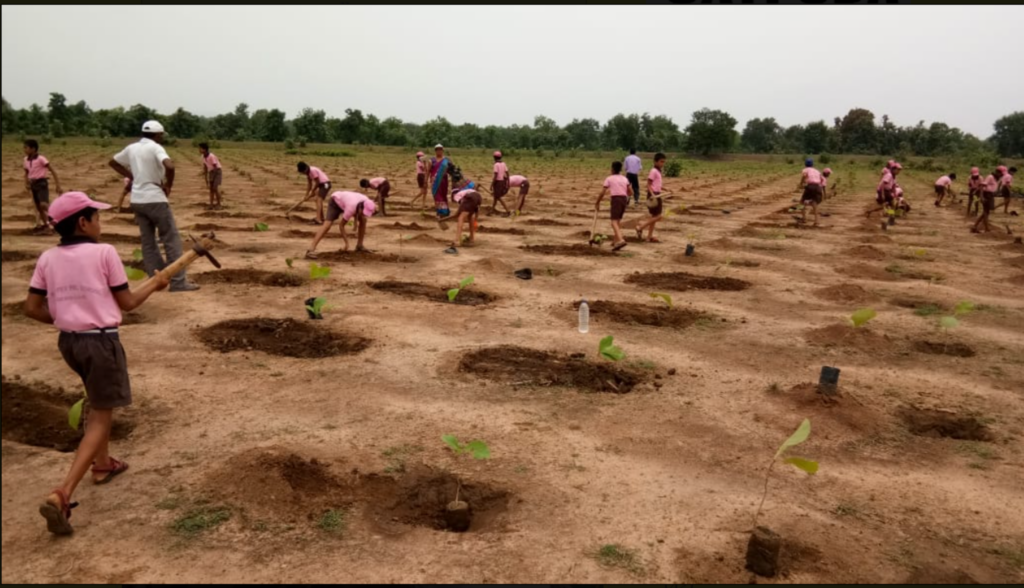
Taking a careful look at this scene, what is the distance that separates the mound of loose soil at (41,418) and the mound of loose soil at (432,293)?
4.51 metres

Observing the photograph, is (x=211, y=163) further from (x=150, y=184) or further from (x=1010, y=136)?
(x=1010, y=136)

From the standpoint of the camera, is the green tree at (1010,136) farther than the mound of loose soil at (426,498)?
Yes

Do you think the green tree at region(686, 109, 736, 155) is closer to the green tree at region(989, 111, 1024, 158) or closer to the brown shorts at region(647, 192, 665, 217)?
the green tree at region(989, 111, 1024, 158)

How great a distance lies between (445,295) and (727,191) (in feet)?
84.4

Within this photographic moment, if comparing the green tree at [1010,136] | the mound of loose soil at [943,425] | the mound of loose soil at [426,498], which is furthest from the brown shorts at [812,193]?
the green tree at [1010,136]

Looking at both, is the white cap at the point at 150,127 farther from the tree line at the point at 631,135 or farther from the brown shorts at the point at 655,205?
the tree line at the point at 631,135

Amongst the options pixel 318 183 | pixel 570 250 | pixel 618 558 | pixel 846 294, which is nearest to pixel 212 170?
pixel 318 183

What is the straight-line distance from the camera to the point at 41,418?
5.06 m

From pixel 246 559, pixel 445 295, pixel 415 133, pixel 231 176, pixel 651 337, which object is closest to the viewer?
pixel 246 559

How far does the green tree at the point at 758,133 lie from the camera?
121750mm

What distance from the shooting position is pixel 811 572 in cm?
352

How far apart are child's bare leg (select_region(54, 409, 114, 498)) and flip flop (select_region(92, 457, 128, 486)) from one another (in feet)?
0.64

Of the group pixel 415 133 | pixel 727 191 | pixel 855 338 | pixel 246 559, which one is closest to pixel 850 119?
pixel 415 133

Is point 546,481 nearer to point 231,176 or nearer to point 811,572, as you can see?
point 811,572
